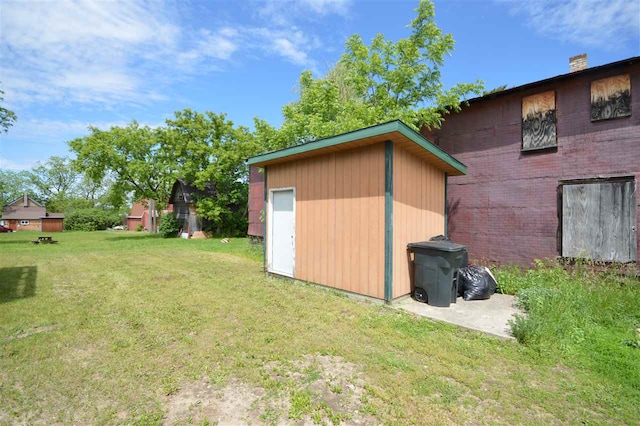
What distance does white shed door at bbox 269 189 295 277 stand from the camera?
654 cm

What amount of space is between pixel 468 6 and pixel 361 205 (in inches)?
297

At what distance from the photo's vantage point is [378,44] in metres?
9.88

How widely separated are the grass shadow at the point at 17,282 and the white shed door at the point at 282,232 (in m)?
4.71

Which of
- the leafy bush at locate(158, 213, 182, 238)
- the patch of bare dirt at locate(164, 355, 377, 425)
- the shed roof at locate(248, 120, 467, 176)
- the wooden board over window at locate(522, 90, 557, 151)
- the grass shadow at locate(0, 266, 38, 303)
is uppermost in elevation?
the wooden board over window at locate(522, 90, 557, 151)

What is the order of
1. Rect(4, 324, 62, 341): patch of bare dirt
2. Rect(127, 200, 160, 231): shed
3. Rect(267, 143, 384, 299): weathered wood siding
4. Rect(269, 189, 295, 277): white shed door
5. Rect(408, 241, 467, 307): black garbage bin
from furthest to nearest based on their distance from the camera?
Rect(127, 200, 160, 231): shed → Rect(269, 189, 295, 277): white shed door → Rect(267, 143, 384, 299): weathered wood siding → Rect(408, 241, 467, 307): black garbage bin → Rect(4, 324, 62, 341): patch of bare dirt

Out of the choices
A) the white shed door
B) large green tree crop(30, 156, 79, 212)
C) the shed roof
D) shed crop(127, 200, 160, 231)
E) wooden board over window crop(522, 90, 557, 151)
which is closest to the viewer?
the shed roof

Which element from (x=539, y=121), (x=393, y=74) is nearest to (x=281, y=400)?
(x=539, y=121)

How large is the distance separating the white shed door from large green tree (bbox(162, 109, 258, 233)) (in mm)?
12822

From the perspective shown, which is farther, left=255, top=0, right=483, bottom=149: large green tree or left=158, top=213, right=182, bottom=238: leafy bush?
left=158, top=213, right=182, bottom=238: leafy bush

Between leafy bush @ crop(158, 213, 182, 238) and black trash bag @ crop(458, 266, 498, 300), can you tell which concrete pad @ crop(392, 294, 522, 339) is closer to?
black trash bag @ crop(458, 266, 498, 300)

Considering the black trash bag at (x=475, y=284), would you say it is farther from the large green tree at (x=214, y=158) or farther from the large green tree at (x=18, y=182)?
the large green tree at (x=18, y=182)

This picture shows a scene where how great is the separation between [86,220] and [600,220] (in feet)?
139

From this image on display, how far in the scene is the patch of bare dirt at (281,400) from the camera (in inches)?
83.1

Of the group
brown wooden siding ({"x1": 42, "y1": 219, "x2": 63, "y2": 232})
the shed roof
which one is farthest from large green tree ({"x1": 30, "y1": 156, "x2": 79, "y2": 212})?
the shed roof
